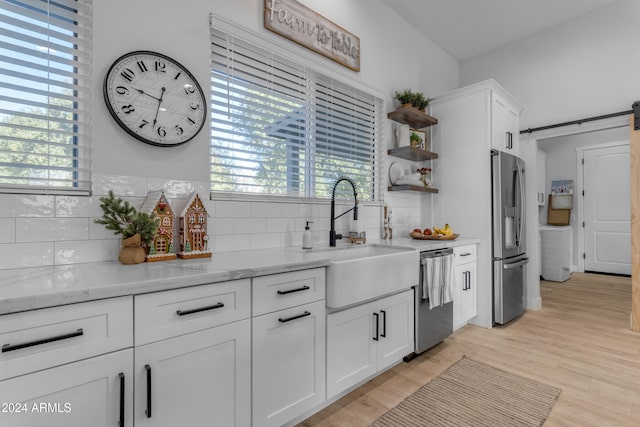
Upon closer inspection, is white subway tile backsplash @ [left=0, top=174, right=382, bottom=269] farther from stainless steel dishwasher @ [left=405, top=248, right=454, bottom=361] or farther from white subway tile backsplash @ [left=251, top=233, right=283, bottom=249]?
stainless steel dishwasher @ [left=405, top=248, right=454, bottom=361]

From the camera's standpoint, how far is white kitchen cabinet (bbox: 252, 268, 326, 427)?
144 centimetres

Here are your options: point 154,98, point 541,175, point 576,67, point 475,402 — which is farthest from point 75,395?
point 541,175

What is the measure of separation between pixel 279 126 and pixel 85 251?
1.47 meters

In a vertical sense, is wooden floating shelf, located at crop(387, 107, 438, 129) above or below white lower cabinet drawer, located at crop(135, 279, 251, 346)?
above

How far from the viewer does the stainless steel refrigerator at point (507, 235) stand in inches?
126

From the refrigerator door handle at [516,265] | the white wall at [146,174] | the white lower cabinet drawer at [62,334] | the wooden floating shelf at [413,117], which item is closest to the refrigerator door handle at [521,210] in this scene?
the refrigerator door handle at [516,265]

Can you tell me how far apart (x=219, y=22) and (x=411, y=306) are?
238 cm

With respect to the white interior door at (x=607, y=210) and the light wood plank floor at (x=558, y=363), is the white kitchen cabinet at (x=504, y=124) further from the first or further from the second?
the white interior door at (x=607, y=210)

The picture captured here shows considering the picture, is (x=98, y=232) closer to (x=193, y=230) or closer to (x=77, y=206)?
(x=77, y=206)

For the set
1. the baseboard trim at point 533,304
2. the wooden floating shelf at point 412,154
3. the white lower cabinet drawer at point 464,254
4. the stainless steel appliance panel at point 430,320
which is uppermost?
the wooden floating shelf at point 412,154

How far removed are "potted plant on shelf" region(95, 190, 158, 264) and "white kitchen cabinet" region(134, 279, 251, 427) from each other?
47 cm

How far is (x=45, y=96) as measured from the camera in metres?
1.49

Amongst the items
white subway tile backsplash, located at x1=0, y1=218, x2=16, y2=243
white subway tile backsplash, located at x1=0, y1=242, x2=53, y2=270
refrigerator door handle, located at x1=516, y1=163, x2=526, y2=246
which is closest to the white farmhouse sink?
white subway tile backsplash, located at x1=0, y1=242, x2=53, y2=270

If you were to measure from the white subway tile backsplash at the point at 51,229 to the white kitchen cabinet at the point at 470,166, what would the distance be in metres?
3.32
